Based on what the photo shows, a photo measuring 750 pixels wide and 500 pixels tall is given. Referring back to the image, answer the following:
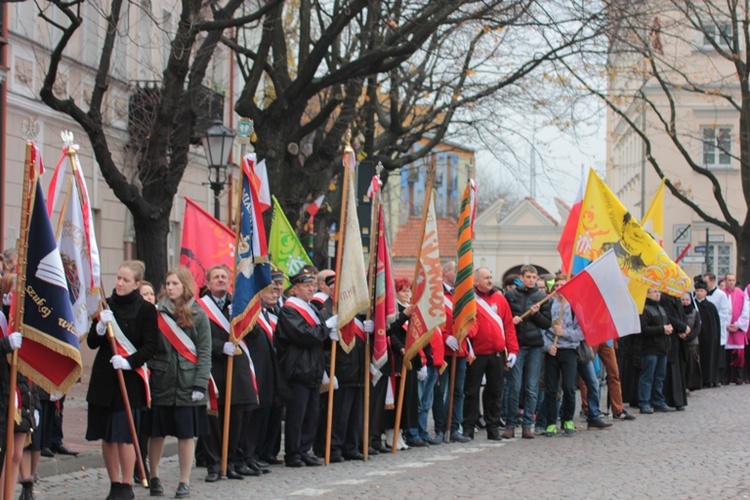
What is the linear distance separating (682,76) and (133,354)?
1069 inches

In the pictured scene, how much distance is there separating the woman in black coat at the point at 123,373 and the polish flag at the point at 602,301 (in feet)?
20.4

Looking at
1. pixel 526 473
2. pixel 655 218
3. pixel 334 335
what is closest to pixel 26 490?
pixel 334 335

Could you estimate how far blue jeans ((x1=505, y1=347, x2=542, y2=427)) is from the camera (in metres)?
14.9

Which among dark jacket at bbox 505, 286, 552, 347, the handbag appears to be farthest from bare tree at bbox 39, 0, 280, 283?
the handbag

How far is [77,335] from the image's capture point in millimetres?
9875

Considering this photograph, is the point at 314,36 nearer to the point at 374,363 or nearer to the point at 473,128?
the point at 473,128

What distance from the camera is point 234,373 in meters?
11.6

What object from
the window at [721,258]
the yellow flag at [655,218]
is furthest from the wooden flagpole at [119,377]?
the window at [721,258]

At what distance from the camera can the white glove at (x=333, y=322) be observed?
12.7m

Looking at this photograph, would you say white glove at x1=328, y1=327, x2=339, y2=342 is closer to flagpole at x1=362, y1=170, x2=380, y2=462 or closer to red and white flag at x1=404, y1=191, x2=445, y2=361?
flagpole at x1=362, y1=170, x2=380, y2=462

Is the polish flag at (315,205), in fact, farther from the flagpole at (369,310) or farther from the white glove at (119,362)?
the white glove at (119,362)

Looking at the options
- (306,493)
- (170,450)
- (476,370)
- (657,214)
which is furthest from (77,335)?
(657,214)

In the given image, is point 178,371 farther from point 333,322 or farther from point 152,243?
point 152,243

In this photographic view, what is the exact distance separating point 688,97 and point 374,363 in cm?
3529
